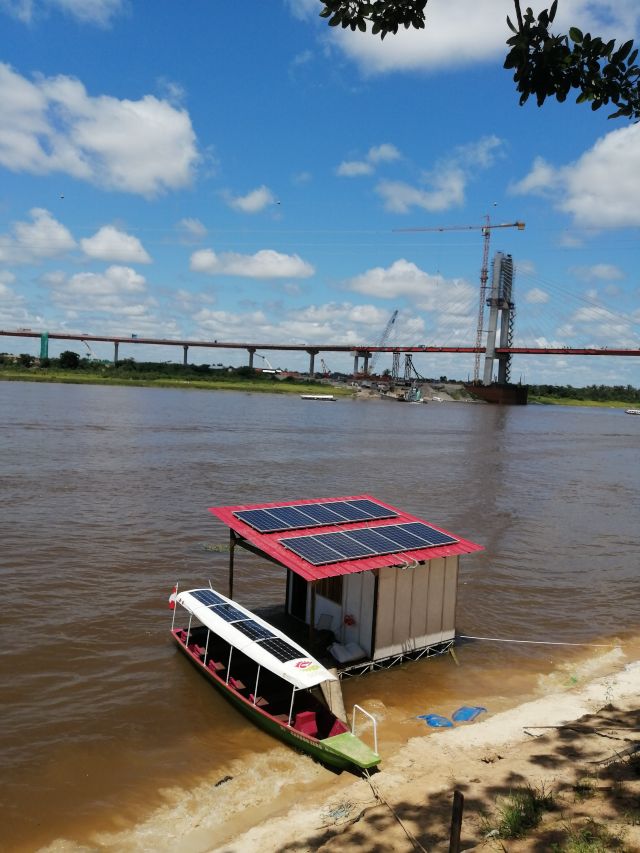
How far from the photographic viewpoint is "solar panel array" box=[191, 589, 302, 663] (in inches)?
460

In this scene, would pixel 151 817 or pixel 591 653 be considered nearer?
pixel 151 817

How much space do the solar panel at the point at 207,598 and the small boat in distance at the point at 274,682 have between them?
0.07ft

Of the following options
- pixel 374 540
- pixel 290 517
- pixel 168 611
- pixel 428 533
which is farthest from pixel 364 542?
pixel 168 611

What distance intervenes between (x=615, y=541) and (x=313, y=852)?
23.9 m

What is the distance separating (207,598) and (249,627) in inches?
80.9

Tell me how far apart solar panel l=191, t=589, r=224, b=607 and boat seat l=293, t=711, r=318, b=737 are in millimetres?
3537

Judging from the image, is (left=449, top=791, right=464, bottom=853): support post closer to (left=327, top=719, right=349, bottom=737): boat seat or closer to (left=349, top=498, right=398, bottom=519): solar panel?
(left=327, top=719, right=349, bottom=737): boat seat

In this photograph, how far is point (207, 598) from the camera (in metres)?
14.5

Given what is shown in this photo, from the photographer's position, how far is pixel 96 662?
1438cm

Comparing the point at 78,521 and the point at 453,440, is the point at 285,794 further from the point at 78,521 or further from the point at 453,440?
the point at 453,440

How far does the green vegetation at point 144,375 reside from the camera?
459 ft

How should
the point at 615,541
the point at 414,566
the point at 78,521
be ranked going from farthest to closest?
1. the point at 615,541
2. the point at 78,521
3. the point at 414,566

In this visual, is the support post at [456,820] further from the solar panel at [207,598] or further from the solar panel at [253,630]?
the solar panel at [207,598]

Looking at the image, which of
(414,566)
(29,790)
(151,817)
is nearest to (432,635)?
(414,566)
